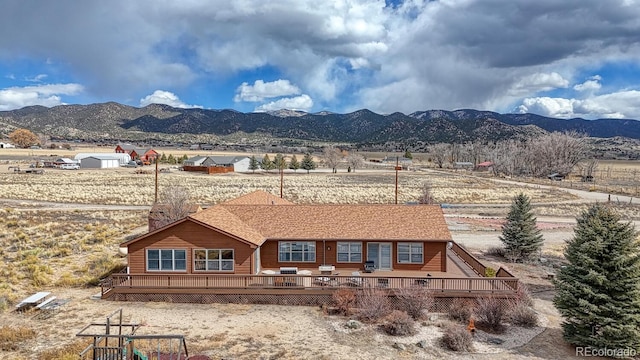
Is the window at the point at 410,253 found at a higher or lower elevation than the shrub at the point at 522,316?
higher

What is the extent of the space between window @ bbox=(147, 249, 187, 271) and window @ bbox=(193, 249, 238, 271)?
0.58m

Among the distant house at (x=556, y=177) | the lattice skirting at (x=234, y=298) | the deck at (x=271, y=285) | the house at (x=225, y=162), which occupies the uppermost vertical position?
the house at (x=225, y=162)

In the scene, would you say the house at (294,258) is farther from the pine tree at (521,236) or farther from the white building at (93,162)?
the white building at (93,162)

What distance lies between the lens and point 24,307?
1917cm

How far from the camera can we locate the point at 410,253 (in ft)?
75.3

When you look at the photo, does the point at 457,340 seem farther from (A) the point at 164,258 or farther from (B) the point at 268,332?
(A) the point at 164,258

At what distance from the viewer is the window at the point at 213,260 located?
21.5 metres

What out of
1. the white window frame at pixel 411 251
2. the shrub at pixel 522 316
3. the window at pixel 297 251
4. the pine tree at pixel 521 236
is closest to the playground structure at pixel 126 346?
the window at pixel 297 251

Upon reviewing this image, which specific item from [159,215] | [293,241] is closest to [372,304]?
[293,241]

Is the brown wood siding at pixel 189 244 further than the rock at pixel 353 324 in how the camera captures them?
Yes

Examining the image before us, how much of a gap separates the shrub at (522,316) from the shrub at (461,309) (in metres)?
1.51

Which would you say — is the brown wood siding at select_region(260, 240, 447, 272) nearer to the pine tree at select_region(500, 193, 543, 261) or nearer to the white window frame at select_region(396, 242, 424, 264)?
the white window frame at select_region(396, 242, 424, 264)

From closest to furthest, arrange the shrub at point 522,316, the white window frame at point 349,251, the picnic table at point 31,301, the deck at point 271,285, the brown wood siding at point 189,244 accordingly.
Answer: the shrub at point 522,316
the picnic table at point 31,301
the deck at point 271,285
the brown wood siding at point 189,244
the white window frame at point 349,251

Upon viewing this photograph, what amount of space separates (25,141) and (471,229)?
19723 centimetres
